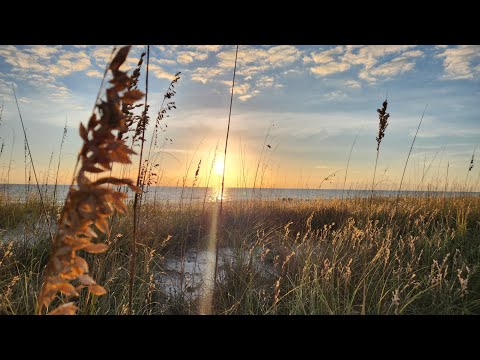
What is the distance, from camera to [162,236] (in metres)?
4.41

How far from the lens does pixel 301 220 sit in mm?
5512
